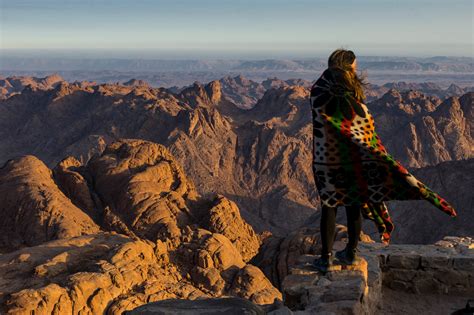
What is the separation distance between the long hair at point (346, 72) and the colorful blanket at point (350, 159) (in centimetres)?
6

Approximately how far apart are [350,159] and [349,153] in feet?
0.24

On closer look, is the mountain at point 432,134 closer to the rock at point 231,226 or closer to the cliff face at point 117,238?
the rock at point 231,226

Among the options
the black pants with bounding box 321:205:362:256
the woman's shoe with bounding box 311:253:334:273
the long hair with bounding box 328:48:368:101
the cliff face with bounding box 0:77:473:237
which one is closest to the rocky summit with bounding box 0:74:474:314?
the woman's shoe with bounding box 311:253:334:273

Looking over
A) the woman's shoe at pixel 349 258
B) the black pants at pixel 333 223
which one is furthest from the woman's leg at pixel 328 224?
the woman's shoe at pixel 349 258

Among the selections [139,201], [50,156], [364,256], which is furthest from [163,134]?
[364,256]

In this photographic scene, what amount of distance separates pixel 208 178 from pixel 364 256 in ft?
168

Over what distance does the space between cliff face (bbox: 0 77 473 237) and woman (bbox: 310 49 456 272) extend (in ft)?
133

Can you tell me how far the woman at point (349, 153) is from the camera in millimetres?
5406

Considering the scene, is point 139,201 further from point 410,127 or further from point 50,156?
point 410,127

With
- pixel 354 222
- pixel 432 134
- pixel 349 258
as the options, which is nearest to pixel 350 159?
pixel 354 222

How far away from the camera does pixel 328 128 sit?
5.45m

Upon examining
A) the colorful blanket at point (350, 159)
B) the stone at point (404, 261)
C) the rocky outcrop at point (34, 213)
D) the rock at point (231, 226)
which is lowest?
the rock at point (231, 226)

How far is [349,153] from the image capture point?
547 cm

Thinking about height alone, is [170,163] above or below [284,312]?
below
